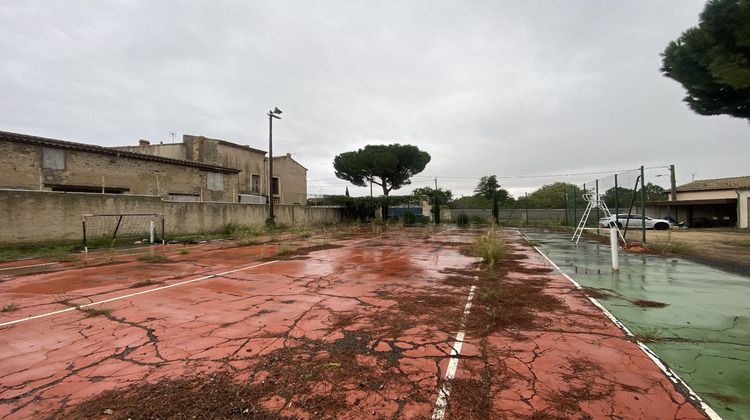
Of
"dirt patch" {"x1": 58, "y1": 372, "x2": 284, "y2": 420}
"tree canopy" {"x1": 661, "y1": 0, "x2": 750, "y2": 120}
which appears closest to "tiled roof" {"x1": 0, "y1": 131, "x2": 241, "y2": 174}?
"dirt patch" {"x1": 58, "y1": 372, "x2": 284, "y2": 420}

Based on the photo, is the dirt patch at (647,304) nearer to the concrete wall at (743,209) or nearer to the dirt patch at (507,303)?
the dirt patch at (507,303)

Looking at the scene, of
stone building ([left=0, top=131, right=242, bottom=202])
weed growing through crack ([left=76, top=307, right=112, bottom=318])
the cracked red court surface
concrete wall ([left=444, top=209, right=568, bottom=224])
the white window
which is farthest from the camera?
concrete wall ([left=444, top=209, right=568, bottom=224])

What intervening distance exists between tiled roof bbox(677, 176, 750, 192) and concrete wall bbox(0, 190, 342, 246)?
38.9 meters

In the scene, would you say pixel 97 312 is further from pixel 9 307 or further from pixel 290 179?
pixel 290 179

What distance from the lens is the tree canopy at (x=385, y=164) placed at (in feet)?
107

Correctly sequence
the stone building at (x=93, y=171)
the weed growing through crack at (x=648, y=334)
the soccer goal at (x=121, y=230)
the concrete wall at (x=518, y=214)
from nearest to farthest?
the weed growing through crack at (x=648, y=334) → the soccer goal at (x=121, y=230) → the stone building at (x=93, y=171) → the concrete wall at (x=518, y=214)

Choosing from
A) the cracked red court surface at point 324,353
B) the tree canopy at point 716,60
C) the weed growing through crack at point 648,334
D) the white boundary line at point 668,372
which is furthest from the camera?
the tree canopy at point 716,60

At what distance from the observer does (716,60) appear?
868cm

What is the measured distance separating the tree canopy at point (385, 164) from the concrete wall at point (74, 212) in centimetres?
1670

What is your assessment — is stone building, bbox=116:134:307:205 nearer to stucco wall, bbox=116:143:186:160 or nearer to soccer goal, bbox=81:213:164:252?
stucco wall, bbox=116:143:186:160

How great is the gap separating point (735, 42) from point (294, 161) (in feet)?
104

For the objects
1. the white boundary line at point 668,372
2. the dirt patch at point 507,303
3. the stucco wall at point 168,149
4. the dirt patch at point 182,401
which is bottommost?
the white boundary line at point 668,372

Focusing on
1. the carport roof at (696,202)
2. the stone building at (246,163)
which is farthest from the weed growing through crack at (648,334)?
the carport roof at (696,202)

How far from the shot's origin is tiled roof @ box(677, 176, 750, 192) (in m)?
26.5
